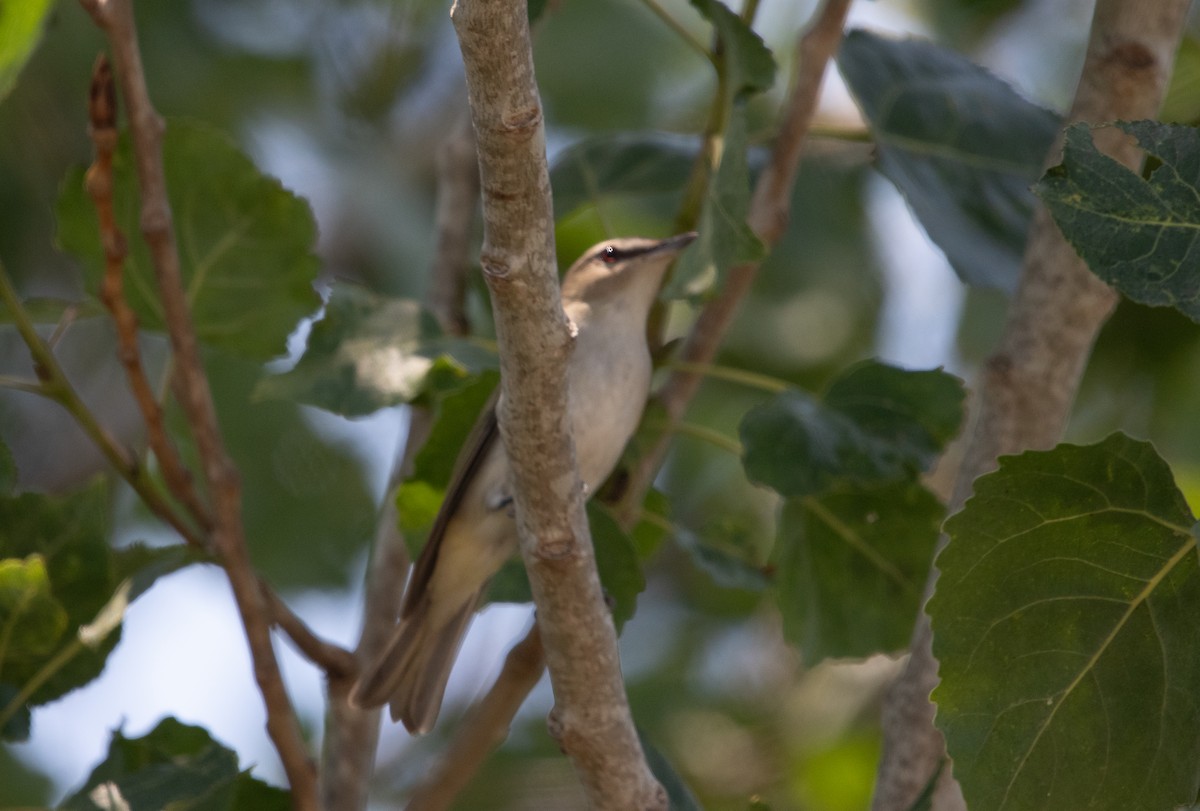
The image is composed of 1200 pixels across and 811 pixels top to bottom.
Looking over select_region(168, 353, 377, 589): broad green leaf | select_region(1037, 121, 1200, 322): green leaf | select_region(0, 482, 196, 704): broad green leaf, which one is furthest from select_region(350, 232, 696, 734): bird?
select_region(168, 353, 377, 589): broad green leaf

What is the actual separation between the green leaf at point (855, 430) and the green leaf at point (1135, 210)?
0.89m

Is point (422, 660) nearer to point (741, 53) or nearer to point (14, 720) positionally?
point (14, 720)

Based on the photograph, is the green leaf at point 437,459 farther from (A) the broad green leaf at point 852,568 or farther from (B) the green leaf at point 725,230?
(A) the broad green leaf at point 852,568

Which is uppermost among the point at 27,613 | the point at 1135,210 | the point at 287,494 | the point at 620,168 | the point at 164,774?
the point at 620,168

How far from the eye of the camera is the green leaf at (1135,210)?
1.59 metres

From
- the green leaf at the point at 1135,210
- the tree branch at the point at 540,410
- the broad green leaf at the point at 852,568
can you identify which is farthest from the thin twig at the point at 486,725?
the green leaf at the point at 1135,210

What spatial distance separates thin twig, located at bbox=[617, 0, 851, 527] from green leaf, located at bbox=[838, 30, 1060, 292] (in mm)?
212

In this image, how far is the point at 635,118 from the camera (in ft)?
18.5

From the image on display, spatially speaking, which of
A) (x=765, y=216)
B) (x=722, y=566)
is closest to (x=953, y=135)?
(x=765, y=216)

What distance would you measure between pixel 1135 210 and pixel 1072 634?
545 millimetres

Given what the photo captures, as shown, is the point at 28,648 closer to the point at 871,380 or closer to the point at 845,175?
the point at 871,380

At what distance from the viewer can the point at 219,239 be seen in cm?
274

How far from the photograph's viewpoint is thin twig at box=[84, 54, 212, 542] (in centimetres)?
222

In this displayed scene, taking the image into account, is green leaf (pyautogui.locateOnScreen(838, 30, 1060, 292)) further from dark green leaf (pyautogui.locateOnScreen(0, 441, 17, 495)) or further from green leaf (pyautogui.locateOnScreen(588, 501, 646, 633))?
dark green leaf (pyautogui.locateOnScreen(0, 441, 17, 495))
